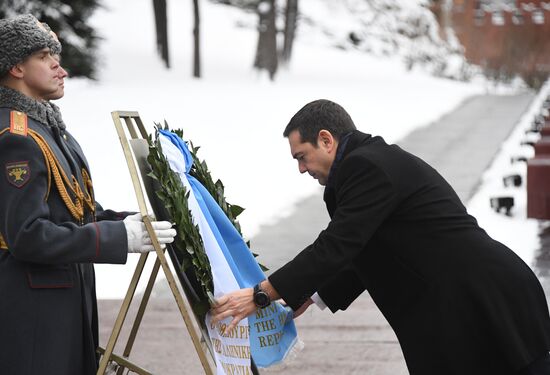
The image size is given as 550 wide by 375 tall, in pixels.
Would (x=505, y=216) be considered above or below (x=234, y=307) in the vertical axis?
below

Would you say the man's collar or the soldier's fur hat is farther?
the man's collar

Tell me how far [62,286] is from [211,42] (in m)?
35.4

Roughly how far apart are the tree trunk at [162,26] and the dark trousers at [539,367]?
26192 millimetres

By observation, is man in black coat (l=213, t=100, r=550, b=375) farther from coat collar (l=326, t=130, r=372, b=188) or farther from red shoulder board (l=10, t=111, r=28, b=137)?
red shoulder board (l=10, t=111, r=28, b=137)

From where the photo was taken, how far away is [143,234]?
393 cm

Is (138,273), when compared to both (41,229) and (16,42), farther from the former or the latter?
(16,42)

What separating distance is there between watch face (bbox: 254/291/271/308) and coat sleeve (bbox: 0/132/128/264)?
590 millimetres

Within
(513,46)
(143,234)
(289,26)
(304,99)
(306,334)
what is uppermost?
(143,234)

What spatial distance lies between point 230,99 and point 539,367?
69.4 feet

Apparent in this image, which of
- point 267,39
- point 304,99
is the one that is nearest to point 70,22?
point 304,99

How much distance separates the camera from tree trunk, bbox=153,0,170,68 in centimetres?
2949

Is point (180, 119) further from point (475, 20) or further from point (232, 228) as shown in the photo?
point (475, 20)

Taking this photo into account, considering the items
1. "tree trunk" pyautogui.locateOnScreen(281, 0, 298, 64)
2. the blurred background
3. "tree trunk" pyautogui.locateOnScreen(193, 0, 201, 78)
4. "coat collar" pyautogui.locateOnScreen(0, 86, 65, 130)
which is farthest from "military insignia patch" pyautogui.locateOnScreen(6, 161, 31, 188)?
"tree trunk" pyautogui.locateOnScreen(281, 0, 298, 64)

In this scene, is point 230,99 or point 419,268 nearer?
point 419,268
